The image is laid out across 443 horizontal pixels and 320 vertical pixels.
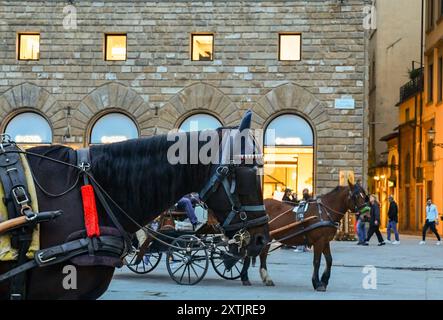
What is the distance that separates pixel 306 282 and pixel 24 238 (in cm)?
1111

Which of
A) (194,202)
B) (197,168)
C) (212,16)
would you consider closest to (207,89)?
(212,16)

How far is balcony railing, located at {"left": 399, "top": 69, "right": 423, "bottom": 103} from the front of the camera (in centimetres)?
4157

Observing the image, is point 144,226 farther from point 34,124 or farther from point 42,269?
point 34,124

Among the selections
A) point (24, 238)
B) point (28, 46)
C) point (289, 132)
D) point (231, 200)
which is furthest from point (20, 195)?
point (28, 46)

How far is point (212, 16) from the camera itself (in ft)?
90.6

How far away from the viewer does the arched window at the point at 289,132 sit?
27.4 metres

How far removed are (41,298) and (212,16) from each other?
23.7m

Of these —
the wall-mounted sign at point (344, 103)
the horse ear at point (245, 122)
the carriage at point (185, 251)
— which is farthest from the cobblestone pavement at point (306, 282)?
the horse ear at point (245, 122)

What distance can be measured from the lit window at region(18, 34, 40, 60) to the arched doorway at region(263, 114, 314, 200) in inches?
341

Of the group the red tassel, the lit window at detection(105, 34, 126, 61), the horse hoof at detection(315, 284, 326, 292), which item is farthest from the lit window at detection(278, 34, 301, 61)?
the red tassel

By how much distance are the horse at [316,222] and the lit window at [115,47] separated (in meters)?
13.9

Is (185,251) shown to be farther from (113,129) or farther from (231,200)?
(113,129)

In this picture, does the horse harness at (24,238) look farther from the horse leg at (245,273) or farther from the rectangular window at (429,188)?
the rectangular window at (429,188)

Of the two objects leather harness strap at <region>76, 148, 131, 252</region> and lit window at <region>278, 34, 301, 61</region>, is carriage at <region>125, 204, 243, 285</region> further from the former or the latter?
lit window at <region>278, 34, 301, 61</region>
